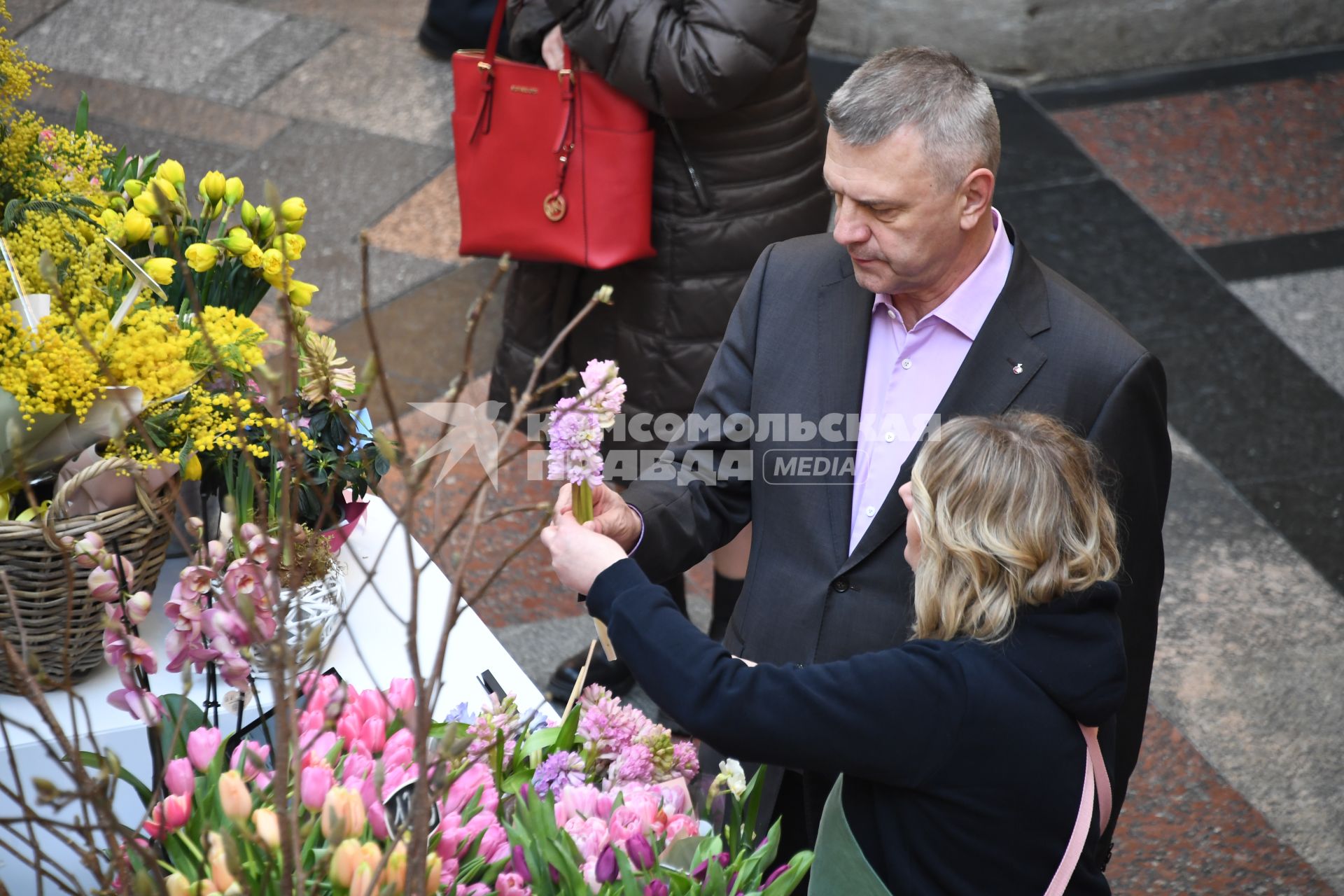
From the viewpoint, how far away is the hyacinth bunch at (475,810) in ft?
3.95

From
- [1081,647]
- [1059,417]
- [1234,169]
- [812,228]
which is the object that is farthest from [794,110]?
[1234,169]

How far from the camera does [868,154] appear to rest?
2.03m

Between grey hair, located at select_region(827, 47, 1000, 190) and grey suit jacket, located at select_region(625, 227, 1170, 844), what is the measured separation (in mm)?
214

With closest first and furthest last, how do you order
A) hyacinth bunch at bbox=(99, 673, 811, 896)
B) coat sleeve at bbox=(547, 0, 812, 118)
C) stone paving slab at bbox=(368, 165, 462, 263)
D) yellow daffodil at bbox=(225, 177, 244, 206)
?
hyacinth bunch at bbox=(99, 673, 811, 896)
yellow daffodil at bbox=(225, 177, 244, 206)
coat sleeve at bbox=(547, 0, 812, 118)
stone paving slab at bbox=(368, 165, 462, 263)

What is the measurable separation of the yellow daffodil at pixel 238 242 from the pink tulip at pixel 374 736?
34.0 inches

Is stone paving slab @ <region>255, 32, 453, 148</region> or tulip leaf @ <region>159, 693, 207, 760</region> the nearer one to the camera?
tulip leaf @ <region>159, 693, 207, 760</region>

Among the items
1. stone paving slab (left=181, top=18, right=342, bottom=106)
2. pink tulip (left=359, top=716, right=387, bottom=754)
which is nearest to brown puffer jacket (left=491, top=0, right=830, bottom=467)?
pink tulip (left=359, top=716, right=387, bottom=754)

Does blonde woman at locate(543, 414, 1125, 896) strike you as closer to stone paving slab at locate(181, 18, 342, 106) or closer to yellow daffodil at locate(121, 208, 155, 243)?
yellow daffodil at locate(121, 208, 155, 243)

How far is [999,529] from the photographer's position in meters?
1.61

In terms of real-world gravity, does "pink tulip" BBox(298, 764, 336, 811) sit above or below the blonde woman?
above

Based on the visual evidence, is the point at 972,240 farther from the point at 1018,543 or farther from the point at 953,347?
the point at 1018,543

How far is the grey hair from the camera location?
2014 mm

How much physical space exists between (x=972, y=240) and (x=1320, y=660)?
7.14 feet

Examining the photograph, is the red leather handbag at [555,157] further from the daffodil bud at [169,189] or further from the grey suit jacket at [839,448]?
the daffodil bud at [169,189]
